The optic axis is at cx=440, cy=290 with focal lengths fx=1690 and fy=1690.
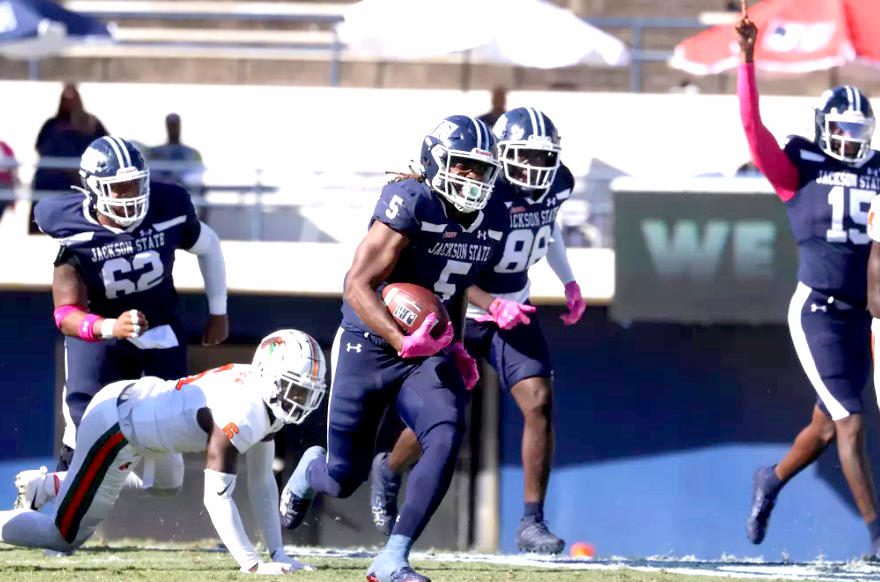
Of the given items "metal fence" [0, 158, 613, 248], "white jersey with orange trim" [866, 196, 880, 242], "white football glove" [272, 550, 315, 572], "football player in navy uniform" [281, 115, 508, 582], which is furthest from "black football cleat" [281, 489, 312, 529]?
"metal fence" [0, 158, 613, 248]

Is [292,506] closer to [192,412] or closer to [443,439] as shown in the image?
[192,412]

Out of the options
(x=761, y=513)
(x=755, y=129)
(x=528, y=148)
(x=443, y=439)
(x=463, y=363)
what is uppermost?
(x=755, y=129)

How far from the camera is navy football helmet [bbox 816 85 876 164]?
24.3ft

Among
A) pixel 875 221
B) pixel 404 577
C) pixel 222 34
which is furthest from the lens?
pixel 222 34

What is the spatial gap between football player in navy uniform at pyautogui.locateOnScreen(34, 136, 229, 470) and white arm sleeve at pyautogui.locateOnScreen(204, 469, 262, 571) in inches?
40.4

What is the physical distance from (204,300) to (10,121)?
305 cm

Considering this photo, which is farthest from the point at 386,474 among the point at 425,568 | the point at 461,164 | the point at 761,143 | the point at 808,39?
the point at 808,39

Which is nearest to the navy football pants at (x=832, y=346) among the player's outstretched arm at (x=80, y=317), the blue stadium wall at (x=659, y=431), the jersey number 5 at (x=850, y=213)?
the jersey number 5 at (x=850, y=213)

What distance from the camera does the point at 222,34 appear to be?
14.7m

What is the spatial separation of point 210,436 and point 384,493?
4.71 feet

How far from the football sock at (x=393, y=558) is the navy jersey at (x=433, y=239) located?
0.92 meters

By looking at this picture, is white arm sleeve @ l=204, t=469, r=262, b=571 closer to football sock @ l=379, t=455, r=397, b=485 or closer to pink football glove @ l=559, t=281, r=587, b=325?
football sock @ l=379, t=455, r=397, b=485

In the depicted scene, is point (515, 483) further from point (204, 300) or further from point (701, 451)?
point (204, 300)

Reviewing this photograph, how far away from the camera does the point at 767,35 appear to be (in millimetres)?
10156
